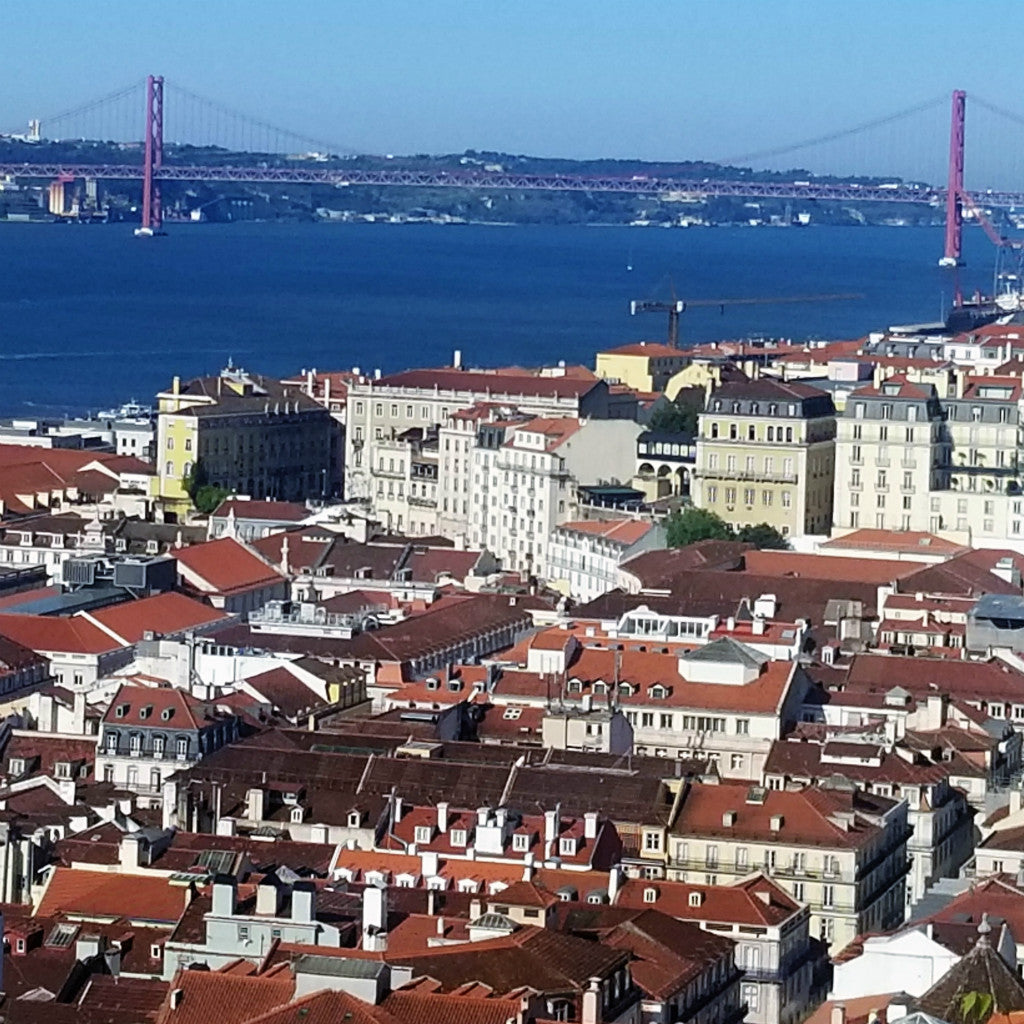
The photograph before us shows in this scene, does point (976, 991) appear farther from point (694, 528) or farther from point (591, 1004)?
point (694, 528)

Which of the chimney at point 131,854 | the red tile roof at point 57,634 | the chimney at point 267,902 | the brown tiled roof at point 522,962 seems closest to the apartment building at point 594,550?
the red tile roof at point 57,634

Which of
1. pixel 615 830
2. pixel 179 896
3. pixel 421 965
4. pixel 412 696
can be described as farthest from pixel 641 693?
pixel 421 965

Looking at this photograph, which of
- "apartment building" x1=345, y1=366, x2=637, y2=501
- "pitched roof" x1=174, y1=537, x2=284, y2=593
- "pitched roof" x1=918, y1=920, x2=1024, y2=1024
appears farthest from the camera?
"apartment building" x1=345, y1=366, x2=637, y2=501

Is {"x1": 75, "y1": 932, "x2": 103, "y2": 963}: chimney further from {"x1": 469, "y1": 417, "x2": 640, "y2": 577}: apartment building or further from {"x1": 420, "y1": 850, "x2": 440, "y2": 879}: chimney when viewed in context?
{"x1": 469, "y1": 417, "x2": 640, "y2": 577}: apartment building

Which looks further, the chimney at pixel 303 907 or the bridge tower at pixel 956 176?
the bridge tower at pixel 956 176

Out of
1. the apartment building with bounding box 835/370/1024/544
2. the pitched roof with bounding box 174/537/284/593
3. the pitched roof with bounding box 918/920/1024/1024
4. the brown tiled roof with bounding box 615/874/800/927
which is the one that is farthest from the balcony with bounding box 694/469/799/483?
the pitched roof with bounding box 918/920/1024/1024

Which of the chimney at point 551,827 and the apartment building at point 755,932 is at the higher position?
the chimney at point 551,827

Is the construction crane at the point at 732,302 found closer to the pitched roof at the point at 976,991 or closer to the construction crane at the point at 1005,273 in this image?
the construction crane at the point at 1005,273
